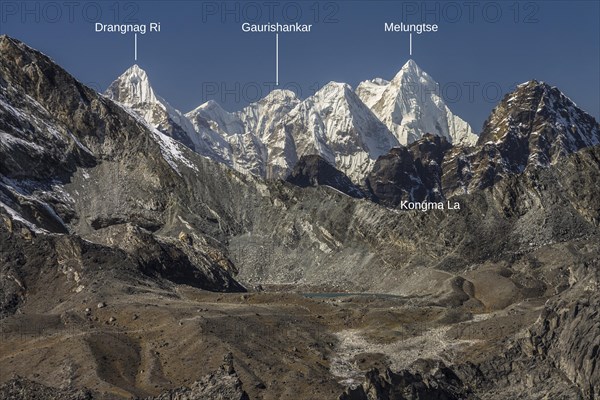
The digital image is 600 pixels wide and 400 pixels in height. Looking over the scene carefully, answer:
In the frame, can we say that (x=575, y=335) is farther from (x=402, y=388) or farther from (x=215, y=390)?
(x=215, y=390)

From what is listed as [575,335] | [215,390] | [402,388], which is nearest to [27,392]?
[215,390]

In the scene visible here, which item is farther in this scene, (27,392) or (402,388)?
(402,388)

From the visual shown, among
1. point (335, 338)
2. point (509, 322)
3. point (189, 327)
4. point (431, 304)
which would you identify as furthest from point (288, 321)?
point (431, 304)

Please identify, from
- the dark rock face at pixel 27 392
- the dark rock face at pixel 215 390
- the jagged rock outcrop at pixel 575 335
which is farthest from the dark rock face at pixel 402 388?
the dark rock face at pixel 27 392

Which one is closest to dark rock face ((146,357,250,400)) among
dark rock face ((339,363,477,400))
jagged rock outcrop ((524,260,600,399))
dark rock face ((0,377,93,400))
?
dark rock face ((339,363,477,400))

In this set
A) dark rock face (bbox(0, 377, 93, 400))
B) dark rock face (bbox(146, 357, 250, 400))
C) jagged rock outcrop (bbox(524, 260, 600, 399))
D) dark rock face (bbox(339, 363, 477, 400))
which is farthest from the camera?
jagged rock outcrop (bbox(524, 260, 600, 399))

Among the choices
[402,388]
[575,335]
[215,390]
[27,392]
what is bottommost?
[402,388]

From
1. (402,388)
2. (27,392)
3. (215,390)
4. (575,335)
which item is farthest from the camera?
(575,335)

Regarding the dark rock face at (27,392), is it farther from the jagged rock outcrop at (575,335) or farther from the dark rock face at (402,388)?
the jagged rock outcrop at (575,335)

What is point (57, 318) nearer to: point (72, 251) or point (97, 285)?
point (97, 285)

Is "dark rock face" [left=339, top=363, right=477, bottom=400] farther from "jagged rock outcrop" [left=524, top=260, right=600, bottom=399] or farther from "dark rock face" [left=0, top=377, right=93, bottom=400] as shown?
"dark rock face" [left=0, top=377, right=93, bottom=400]

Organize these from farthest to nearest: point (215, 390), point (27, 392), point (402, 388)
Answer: point (402, 388)
point (27, 392)
point (215, 390)

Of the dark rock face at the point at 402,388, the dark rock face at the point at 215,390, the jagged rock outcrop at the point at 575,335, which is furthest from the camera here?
the jagged rock outcrop at the point at 575,335
